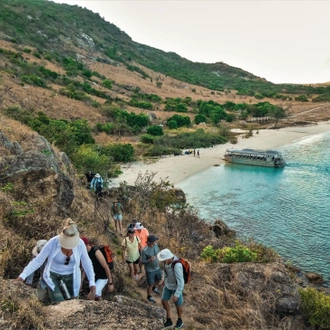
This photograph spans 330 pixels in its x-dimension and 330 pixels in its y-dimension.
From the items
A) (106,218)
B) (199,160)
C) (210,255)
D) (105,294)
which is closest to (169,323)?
(105,294)

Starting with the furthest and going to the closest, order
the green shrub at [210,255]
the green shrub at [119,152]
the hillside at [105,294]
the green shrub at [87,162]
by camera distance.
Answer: the green shrub at [119,152]
the green shrub at [87,162]
the green shrub at [210,255]
the hillside at [105,294]

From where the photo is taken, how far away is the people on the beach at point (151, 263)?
7.93 m

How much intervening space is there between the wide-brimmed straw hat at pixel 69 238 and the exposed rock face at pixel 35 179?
4.80 m

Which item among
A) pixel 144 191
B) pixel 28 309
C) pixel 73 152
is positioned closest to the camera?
pixel 28 309

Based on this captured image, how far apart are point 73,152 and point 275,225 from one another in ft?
49.2

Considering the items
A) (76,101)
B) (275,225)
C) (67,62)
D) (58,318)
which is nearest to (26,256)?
(58,318)

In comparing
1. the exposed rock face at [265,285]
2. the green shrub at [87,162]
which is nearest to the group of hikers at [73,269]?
the exposed rock face at [265,285]

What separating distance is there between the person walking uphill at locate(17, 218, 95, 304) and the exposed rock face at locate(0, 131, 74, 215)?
4.51m

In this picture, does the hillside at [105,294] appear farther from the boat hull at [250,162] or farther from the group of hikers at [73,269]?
the boat hull at [250,162]

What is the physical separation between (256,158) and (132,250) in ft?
121

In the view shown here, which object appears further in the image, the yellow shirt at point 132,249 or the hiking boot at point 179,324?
the yellow shirt at point 132,249

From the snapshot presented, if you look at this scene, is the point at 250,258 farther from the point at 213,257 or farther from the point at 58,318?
the point at 58,318

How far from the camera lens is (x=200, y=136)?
2212 inches

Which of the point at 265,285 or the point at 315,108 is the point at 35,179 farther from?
the point at 315,108
